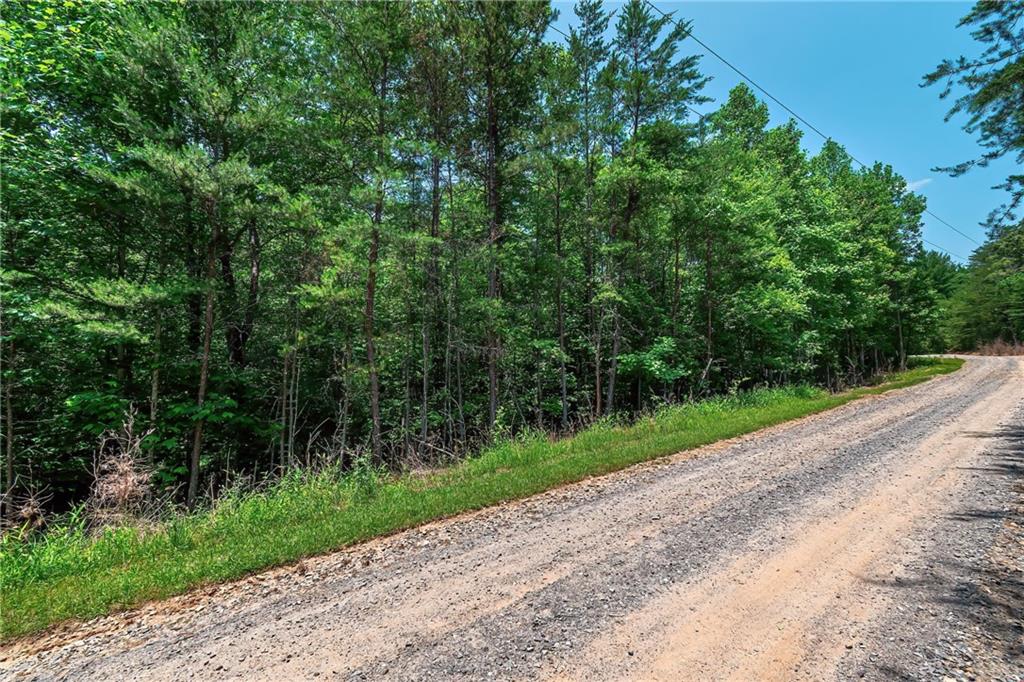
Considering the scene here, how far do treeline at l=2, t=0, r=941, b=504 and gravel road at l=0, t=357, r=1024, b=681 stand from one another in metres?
4.15

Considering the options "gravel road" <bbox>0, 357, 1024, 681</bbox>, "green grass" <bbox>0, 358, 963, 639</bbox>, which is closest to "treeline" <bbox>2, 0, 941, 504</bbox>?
"green grass" <bbox>0, 358, 963, 639</bbox>

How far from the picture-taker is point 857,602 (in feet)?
9.07

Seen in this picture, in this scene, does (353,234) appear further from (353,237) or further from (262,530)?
(262,530)

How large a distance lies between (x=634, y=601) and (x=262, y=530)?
12.2 feet

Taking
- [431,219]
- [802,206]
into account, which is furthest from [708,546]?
[802,206]

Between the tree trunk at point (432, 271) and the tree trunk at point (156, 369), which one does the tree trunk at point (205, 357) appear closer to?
the tree trunk at point (156, 369)

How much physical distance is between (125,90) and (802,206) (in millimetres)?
21613

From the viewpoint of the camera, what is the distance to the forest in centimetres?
705

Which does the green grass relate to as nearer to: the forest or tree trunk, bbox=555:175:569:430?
the forest

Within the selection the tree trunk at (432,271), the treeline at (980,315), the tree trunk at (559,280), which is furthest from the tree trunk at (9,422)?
the treeline at (980,315)

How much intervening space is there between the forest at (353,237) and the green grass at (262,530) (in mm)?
1145

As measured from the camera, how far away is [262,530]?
4.35m

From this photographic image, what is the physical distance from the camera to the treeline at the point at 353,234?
709 centimetres

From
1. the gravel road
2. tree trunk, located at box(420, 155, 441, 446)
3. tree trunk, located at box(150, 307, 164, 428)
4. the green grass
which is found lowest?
the green grass
